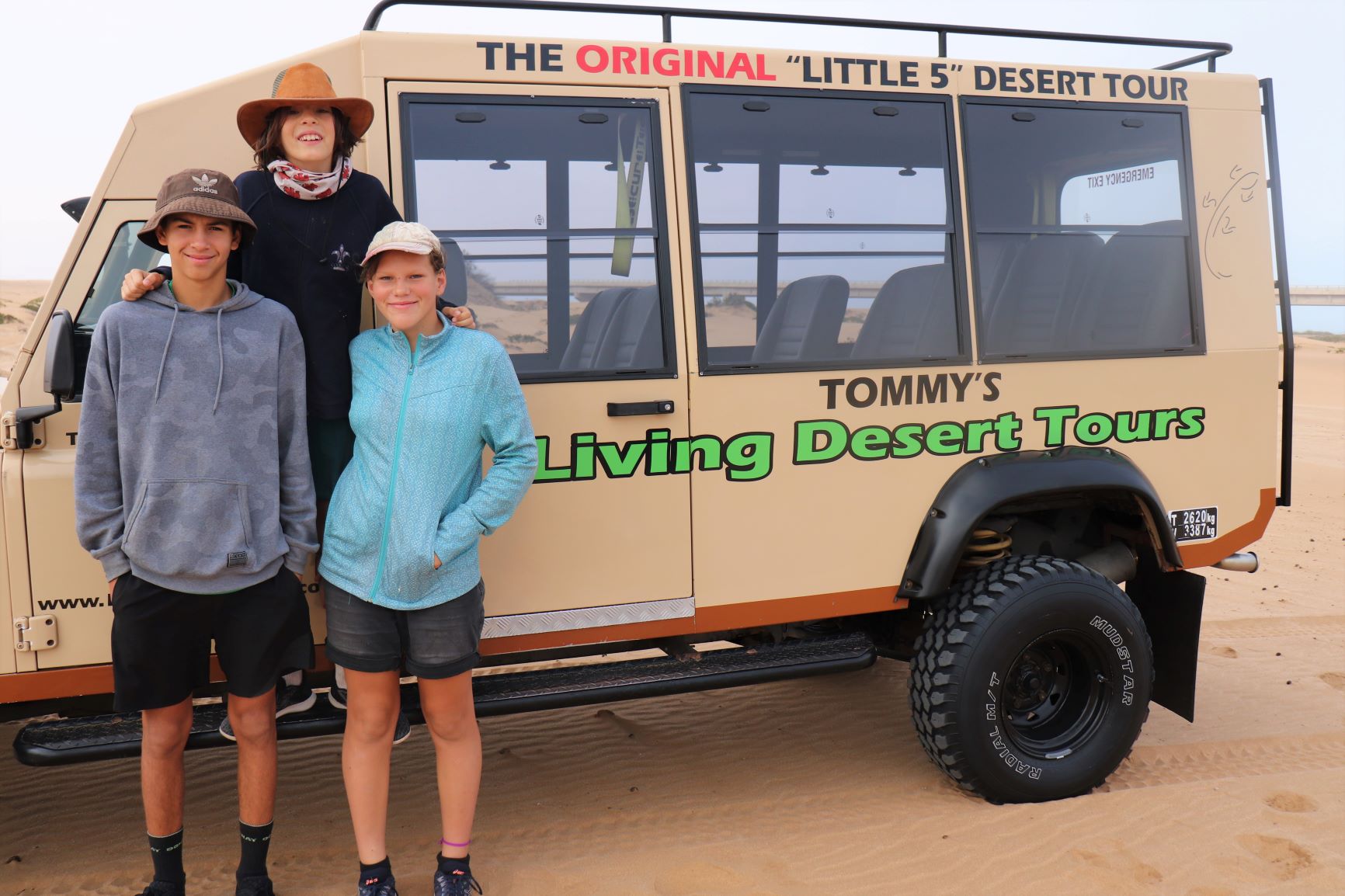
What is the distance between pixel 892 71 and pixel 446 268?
70.5 inches

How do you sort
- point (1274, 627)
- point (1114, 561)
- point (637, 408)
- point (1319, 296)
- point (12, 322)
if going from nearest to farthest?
point (637, 408) → point (1114, 561) → point (1274, 627) → point (12, 322) → point (1319, 296)

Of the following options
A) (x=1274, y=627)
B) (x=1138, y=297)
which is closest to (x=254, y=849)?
(x=1138, y=297)

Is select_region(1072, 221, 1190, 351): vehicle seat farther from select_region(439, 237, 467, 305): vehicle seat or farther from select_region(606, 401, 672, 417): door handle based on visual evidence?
select_region(439, 237, 467, 305): vehicle seat

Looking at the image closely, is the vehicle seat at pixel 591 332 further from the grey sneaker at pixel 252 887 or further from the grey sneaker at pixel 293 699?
the grey sneaker at pixel 252 887

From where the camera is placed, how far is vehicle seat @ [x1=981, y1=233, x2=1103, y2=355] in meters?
4.05

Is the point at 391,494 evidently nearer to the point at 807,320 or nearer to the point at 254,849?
the point at 254,849

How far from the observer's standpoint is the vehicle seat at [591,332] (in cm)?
359

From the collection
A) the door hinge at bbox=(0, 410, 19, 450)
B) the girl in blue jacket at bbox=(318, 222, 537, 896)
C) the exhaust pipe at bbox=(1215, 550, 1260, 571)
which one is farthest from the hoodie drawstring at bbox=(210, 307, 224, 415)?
the exhaust pipe at bbox=(1215, 550, 1260, 571)

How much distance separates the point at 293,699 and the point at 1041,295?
3.10 m

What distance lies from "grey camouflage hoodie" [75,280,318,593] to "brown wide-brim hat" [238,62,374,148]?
509 millimetres

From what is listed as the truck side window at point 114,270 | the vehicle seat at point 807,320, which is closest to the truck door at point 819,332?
the vehicle seat at point 807,320

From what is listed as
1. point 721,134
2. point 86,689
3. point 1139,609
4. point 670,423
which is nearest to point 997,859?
point 1139,609

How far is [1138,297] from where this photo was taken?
13.9ft

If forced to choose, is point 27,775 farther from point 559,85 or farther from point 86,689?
point 559,85
